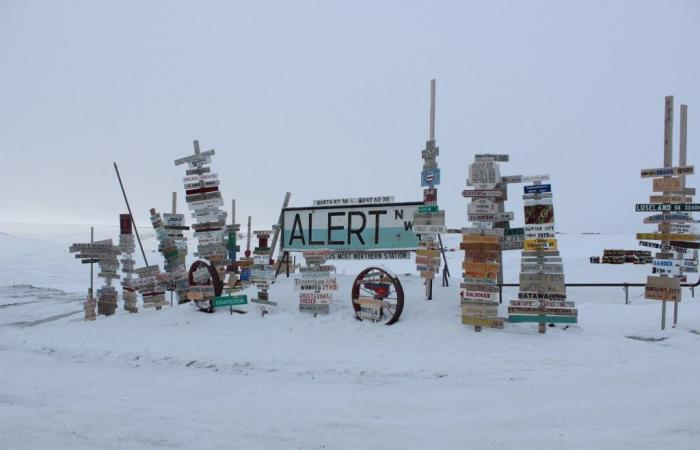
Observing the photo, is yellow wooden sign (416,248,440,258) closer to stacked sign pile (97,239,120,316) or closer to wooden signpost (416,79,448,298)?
wooden signpost (416,79,448,298)

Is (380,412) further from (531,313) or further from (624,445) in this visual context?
(531,313)

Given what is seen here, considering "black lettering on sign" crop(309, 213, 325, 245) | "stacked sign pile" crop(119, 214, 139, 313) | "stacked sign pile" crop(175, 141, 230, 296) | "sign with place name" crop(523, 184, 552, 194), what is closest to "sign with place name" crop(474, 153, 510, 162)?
"sign with place name" crop(523, 184, 552, 194)

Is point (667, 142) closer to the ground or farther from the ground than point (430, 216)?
farther from the ground

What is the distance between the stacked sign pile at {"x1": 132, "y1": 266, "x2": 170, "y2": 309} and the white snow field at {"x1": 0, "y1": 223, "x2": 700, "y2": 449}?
0.75 metres

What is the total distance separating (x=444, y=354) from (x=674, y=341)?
4.15 m

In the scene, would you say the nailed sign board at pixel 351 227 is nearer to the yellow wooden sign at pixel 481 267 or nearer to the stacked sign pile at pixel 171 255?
the yellow wooden sign at pixel 481 267

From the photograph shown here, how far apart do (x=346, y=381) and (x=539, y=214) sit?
15.0ft

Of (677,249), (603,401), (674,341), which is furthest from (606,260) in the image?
(603,401)

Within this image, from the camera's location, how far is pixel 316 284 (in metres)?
10.9

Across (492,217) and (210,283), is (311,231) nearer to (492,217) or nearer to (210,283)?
(210,283)

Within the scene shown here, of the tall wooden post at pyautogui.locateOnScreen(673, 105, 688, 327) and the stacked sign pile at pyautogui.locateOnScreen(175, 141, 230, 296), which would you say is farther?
the stacked sign pile at pyautogui.locateOnScreen(175, 141, 230, 296)

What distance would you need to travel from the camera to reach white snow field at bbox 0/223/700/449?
507 centimetres

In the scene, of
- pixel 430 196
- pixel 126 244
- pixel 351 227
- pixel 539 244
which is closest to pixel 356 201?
pixel 351 227

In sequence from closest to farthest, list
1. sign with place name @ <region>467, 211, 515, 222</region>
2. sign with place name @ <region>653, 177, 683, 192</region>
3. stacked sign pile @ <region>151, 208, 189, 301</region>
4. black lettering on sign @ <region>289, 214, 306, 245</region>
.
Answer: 1. sign with place name @ <region>467, 211, 515, 222</region>
2. sign with place name @ <region>653, 177, 683, 192</region>
3. black lettering on sign @ <region>289, 214, 306, 245</region>
4. stacked sign pile @ <region>151, 208, 189, 301</region>
